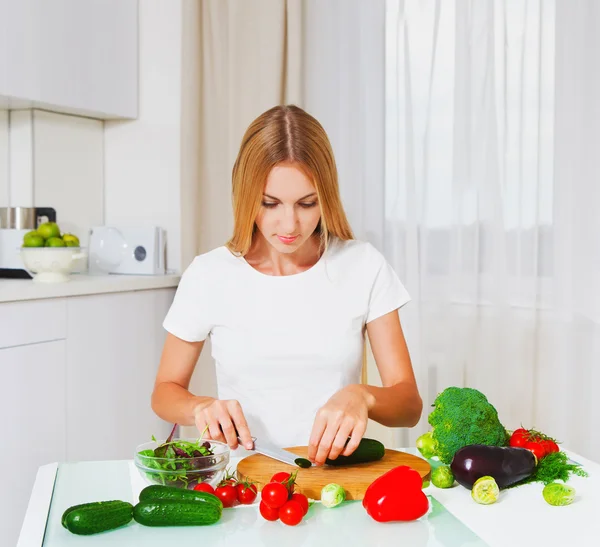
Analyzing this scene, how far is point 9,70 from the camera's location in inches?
104

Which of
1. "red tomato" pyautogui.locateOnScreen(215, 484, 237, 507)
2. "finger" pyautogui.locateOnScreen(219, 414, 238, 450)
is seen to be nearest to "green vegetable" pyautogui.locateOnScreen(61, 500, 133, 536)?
"red tomato" pyautogui.locateOnScreen(215, 484, 237, 507)

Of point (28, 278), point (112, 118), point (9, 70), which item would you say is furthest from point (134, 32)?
point (28, 278)

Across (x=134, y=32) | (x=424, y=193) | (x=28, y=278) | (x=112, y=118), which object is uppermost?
(x=134, y=32)

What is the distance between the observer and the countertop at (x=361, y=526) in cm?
102

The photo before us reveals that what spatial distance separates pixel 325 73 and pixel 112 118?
94 centimetres

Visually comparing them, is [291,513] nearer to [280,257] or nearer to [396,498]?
[396,498]

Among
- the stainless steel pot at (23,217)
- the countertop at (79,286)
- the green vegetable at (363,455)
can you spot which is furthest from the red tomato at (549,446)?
the stainless steel pot at (23,217)

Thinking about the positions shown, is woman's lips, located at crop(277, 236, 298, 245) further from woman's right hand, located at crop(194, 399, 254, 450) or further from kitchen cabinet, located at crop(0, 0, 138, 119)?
kitchen cabinet, located at crop(0, 0, 138, 119)

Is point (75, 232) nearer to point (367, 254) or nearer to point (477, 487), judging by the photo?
point (367, 254)

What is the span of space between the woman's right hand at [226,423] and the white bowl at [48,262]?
1.47m

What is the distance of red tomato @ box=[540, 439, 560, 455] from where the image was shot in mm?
1333

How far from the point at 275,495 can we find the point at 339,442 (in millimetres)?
204

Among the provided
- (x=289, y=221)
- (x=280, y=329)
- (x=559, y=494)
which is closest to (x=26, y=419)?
(x=280, y=329)

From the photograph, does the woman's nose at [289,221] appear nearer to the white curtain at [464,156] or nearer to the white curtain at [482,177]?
the white curtain at [464,156]
